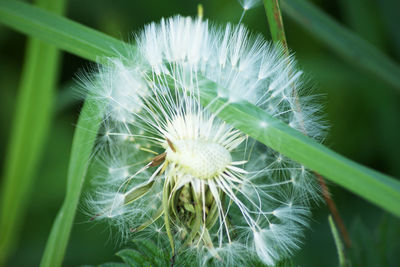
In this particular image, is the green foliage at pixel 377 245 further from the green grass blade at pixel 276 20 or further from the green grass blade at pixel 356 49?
the green grass blade at pixel 356 49

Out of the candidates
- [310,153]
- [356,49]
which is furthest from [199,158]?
[356,49]

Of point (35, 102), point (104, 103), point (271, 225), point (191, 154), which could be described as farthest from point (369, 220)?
point (35, 102)

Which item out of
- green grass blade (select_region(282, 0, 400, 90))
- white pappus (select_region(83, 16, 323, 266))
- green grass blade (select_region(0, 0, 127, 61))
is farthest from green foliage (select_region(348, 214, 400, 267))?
green grass blade (select_region(0, 0, 127, 61))

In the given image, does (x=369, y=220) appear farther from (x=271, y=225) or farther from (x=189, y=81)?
(x=189, y=81)

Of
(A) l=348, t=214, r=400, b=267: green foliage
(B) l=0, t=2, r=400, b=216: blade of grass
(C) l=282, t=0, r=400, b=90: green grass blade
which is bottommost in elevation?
(A) l=348, t=214, r=400, b=267: green foliage

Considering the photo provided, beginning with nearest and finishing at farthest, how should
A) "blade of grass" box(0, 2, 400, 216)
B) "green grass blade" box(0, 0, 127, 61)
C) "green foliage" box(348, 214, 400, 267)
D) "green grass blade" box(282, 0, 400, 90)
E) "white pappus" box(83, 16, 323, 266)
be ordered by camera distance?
"blade of grass" box(0, 2, 400, 216)
"white pappus" box(83, 16, 323, 266)
"green grass blade" box(0, 0, 127, 61)
"green foliage" box(348, 214, 400, 267)
"green grass blade" box(282, 0, 400, 90)

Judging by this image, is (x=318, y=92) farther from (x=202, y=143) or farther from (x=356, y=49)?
(x=202, y=143)

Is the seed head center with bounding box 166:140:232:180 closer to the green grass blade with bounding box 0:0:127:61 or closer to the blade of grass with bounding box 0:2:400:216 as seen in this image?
the blade of grass with bounding box 0:2:400:216

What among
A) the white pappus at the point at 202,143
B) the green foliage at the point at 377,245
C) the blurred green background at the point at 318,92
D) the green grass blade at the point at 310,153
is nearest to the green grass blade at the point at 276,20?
the white pappus at the point at 202,143
